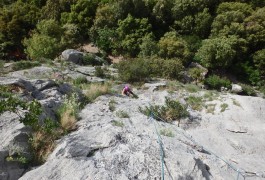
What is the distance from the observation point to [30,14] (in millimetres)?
28969

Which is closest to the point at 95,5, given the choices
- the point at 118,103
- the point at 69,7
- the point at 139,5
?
the point at 69,7

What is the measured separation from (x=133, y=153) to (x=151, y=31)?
843 inches

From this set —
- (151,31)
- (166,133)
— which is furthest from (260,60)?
(166,133)

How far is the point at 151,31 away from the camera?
27328 millimetres

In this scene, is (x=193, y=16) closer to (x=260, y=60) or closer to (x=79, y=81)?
(x=260, y=60)

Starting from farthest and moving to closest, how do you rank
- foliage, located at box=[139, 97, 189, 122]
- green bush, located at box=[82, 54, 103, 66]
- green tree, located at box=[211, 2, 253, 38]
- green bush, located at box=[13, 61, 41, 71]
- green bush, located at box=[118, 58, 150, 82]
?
green tree, located at box=[211, 2, 253, 38], green bush, located at box=[82, 54, 103, 66], green bush, located at box=[118, 58, 150, 82], green bush, located at box=[13, 61, 41, 71], foliage, located at box=[139, 97, 189, 122]

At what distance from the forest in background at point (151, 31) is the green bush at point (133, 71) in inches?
75.4

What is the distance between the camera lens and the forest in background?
947 inches

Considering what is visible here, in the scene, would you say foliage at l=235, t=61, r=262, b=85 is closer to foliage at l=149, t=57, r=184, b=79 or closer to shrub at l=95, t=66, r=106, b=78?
foliage at l=149, t=57, r=184, b=79

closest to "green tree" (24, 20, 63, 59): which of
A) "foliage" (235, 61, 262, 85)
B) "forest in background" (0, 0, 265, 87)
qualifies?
"forest in background" (0, 0, 265, 87)

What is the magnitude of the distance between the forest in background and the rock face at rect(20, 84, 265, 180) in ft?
36.4

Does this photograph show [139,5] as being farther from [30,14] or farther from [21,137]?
[21,137]

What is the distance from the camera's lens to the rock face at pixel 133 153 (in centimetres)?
636

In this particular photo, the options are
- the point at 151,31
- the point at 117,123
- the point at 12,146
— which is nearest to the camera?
the point at 12,146
